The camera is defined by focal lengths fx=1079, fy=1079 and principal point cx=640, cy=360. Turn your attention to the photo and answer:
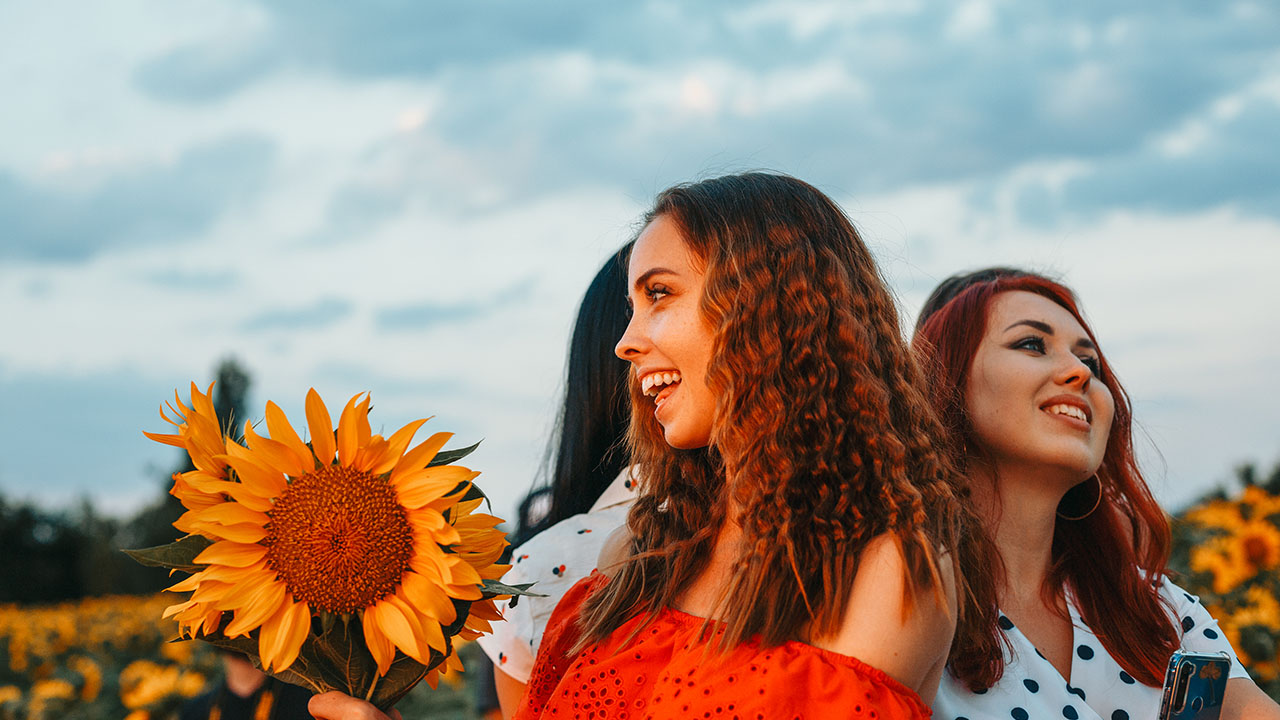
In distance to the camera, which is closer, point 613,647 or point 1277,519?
A: point 613,647

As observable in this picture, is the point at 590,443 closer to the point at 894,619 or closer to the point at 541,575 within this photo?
the point at 541,575


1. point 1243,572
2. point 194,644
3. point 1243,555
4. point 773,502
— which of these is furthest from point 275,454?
point 194,644

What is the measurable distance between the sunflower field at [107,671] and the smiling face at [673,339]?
175 inches

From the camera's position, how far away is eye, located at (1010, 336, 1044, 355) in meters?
2.61

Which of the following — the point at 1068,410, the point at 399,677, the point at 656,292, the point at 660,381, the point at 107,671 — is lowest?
the point at 107,671

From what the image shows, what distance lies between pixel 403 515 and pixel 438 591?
0.13 metres

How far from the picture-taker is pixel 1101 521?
9.06 feet

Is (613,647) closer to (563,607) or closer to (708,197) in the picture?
(563,607)

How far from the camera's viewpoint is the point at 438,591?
167 cm

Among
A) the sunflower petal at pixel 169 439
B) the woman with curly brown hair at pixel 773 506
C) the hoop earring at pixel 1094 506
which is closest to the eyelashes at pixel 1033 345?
the hoop earring at pixel 1094 506

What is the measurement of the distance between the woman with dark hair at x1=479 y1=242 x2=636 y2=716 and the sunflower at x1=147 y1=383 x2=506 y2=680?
111 cm

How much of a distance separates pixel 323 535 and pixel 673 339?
0.74m

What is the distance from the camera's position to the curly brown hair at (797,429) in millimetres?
1822

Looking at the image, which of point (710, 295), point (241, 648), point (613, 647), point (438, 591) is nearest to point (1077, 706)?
point (613, 647)
